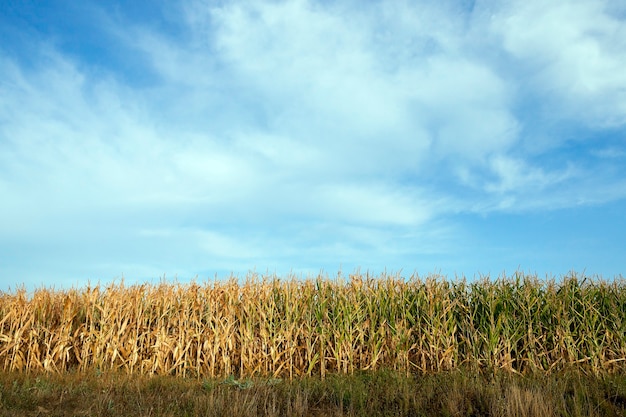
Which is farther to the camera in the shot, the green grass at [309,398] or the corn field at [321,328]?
the corn field at [321,328]

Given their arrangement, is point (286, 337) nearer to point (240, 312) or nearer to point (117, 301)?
point (240, 312)

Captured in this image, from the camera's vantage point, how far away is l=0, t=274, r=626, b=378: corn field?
13.4 meters

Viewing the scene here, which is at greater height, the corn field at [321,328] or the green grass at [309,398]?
the corn field at [321,328]

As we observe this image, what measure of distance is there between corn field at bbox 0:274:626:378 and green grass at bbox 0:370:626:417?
176 centimetres

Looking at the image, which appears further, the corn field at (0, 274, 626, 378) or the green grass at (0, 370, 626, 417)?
the corn field at (0, 274, 626, 378)

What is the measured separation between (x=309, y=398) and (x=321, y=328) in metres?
3.94

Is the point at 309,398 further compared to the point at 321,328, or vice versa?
the point at 321,328

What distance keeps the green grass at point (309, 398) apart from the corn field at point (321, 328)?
176 centimetres

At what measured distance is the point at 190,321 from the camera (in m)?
14.3

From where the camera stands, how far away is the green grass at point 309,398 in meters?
8.77

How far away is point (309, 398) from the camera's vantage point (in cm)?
972

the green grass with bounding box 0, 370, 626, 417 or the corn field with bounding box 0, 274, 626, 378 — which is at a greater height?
the corn field with bounding box 0, 274, 626, 378

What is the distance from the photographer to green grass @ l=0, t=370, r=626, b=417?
345 inches

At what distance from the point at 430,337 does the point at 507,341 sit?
7.05 feet
